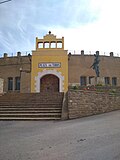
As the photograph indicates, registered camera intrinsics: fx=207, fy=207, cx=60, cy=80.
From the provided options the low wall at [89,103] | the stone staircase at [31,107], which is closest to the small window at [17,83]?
the stone staircase at [31,107]

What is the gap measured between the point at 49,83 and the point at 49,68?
5.73ft

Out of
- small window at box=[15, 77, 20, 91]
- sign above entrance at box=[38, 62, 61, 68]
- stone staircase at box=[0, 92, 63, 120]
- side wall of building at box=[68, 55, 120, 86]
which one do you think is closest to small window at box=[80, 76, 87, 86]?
side wall of building at box=[68, 55, 120, 86]

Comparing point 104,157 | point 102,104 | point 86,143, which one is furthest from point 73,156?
point 102,104

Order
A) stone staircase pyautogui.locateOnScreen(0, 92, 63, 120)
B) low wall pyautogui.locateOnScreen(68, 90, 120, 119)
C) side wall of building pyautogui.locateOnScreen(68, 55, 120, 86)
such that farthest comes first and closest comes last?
side wall of building pyautogui.locateOnScreen(68, 55, 120, 86) < low wall pyautogui.locateOnScreen(68, 90, 120, 119) < stone staircase pyautogui.locateOnScreen(0, 92, 63, 120)

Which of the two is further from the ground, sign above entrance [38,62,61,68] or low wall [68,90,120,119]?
sign above entrance [38,62,61,68]

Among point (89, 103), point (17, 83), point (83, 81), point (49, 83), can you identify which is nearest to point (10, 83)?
point (17, 83)

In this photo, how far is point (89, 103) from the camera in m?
12.4

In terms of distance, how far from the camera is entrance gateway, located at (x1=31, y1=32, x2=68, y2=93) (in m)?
21.9

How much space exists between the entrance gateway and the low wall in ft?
27.1

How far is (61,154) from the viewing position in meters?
4.70

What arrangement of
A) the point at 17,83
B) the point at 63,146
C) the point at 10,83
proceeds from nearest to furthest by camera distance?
the point at 63,146
the point at 17,83
the point at 10,83

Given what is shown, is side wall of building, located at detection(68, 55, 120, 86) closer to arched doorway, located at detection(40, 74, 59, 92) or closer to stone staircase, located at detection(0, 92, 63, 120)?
arched doorway, located at detection(40, 74, 59, 92)

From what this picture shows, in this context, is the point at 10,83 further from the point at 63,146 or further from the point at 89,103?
the point at 63,146

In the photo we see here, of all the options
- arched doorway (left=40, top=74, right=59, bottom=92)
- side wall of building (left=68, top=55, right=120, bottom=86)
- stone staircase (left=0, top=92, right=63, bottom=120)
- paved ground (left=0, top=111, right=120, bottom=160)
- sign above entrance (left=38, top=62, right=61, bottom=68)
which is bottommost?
paved ground (left=0, top=111, right=120, bottom=160)
